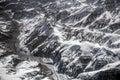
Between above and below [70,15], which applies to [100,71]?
below

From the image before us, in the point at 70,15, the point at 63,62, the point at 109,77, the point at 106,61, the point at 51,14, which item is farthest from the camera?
the point at 51,14

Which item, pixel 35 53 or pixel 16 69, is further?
pixel 35 53

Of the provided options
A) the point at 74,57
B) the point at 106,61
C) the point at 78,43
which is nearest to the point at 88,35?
the point at 78,43

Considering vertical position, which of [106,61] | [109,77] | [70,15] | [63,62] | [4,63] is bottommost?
[109,77]

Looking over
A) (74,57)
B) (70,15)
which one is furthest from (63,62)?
(70,15)

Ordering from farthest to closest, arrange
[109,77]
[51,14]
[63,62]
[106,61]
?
[51,14] → [63,62] → [106,61] → [109,77]

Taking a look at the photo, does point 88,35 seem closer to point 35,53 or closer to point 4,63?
point 35,53
